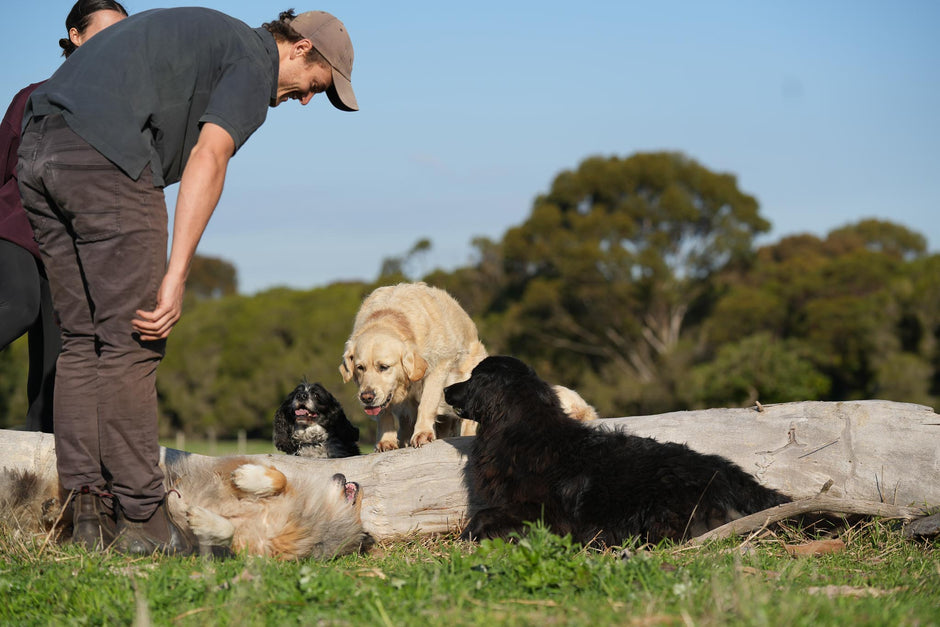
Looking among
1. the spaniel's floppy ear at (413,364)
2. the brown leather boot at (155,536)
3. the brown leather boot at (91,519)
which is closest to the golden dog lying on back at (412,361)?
the spaniel's floppy ear at (413,364)

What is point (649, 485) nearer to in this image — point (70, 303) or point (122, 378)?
point (122, 378)

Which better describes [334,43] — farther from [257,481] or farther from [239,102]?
[257,481]

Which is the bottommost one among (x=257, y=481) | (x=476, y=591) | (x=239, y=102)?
(x=476, y=591)

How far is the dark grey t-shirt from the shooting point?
4.00 metres

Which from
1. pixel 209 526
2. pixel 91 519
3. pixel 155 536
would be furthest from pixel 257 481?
pixel 91 519

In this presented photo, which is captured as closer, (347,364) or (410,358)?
(410,358)

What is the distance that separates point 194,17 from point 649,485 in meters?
3.63

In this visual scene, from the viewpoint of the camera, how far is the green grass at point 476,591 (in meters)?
2.76

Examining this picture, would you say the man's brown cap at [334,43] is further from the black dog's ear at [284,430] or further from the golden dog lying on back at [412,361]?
the black dog's ear at [284,430]

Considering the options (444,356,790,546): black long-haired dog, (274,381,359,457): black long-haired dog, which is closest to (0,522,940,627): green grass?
(444,356,790,546): black long-haired dog

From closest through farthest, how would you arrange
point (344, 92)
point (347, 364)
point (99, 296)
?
point (99, 296)
point (344, 92)
point (347, 364)

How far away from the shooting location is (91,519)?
418 centimetres

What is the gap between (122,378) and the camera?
4074 mm

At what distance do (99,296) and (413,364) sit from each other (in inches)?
146
